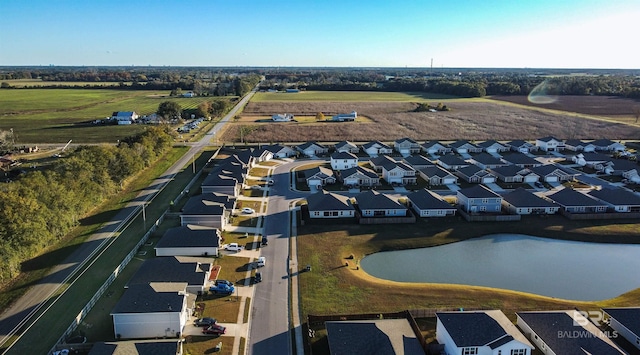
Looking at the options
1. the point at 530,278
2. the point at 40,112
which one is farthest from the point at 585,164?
the point at 40,112

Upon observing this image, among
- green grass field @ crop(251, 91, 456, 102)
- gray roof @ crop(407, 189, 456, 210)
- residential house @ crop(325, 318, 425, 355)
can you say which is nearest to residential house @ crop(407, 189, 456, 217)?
gray roof @ crop(407, 189, 456, 210)

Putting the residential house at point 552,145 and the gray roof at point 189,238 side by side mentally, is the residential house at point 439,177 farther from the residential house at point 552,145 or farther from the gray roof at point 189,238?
the gray roof at point 189,238

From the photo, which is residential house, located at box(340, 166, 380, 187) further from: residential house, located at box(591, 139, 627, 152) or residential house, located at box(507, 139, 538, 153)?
residential house, located at box(591, 139, 627, 152)

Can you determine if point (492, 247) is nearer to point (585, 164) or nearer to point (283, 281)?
point (283, 281)

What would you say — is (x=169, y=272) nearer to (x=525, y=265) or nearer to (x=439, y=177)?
(x=525, y=265)

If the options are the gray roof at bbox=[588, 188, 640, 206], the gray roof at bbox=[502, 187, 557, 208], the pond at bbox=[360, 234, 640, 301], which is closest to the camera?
the pond at bbox=[360, 234, 640, 301]

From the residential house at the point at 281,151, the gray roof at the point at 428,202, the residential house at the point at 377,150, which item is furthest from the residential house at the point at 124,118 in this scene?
the gray roof at the point at 428,202

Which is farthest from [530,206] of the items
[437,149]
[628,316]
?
[437,149]
